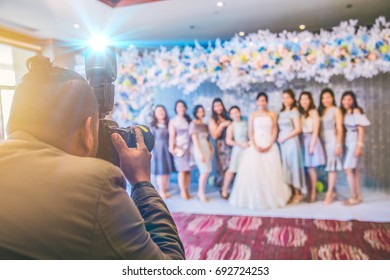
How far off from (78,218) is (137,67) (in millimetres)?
2092

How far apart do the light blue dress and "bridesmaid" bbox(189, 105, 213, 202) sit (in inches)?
7.1

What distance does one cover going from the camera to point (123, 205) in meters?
0.61

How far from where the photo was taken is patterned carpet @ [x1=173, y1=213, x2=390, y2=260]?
1899 millimetres

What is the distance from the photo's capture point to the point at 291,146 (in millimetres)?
2729

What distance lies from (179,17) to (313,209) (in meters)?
1.54

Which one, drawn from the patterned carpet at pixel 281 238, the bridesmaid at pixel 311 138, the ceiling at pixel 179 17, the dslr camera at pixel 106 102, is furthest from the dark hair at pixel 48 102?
Answer: the bridesmaid at pixel 311 138

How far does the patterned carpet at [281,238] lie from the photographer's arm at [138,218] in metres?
1.23

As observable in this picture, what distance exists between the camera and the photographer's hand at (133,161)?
81cm

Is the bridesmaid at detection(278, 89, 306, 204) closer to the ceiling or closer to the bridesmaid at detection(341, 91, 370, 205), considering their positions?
the bridesmaid at detection(341, 91, 370, 205)

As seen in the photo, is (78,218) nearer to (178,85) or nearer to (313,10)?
(313,10)

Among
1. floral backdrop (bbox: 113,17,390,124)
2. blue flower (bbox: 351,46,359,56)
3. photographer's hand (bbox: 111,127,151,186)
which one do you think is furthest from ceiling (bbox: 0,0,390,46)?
photographer's hand (bbox: 111,127,151,186)

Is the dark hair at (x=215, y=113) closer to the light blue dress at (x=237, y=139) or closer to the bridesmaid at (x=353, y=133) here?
the light blue dress at (x=237, y=139)

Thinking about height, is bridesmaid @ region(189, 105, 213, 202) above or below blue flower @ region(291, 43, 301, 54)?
below
